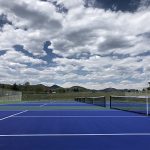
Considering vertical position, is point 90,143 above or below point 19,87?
below

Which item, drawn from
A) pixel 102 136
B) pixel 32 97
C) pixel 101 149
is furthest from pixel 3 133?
pixel 32 97

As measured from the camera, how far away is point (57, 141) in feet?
32.9

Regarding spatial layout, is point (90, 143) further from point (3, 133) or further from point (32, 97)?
point (32, 97)

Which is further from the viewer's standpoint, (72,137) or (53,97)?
(53,97)

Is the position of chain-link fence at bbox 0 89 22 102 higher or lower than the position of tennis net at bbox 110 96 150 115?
→ higher

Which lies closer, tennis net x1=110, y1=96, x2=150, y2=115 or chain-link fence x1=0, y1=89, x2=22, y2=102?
tennis net x1=110, y1=96, x2=150, y2=115

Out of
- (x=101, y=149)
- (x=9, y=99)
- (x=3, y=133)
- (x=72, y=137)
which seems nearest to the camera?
(x=101, y=149)

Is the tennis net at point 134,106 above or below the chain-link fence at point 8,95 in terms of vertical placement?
below

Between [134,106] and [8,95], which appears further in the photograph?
[8,95]

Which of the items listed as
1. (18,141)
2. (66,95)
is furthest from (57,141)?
(66,95)

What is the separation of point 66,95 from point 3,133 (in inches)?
3979

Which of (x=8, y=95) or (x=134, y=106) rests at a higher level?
(x=8, y=95)

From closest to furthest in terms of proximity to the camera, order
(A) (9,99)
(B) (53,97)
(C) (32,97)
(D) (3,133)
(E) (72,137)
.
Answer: (E) (72,137)
(D) (3,133)
(A) (9,99)
(C) (32,97)
(B) (53,97)

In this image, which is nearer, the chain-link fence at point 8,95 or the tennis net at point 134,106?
the tennis net at point 134,106
